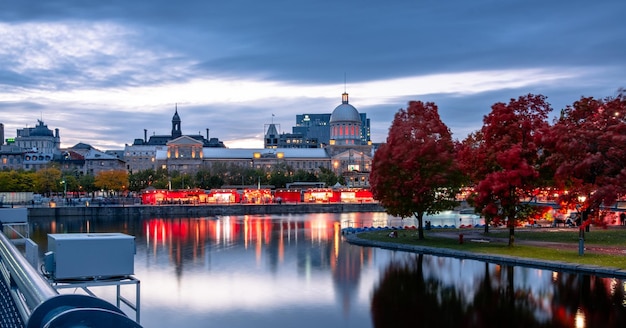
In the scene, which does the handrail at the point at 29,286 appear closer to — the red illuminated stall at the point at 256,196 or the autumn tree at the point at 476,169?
the autumn tree at the point at 476,169

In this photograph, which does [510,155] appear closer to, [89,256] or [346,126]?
[89,256]

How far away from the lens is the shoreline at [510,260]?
33.1 metres

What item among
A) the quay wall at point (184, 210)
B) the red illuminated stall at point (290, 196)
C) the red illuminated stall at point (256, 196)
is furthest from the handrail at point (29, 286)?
the red illuminated stall at point (290, 196)

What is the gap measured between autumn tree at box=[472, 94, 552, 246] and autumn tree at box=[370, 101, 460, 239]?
5.30 m

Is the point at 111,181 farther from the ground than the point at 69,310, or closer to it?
farther from the ground

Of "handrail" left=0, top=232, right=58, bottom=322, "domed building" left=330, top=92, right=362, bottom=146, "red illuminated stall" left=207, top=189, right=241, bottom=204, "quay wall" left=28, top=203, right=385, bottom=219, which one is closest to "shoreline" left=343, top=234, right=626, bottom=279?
"handrail" left=0, top=232, right=58, bottom=322

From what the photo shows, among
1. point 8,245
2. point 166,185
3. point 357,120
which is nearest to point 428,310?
point 8,245

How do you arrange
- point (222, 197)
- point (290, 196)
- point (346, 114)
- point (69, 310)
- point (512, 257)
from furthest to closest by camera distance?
1. point (346, 114)
2. point (290, 196)
3. point (222, 197)
4. point (512, 257)
5. point (69, 310)

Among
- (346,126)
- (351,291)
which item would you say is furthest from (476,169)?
(346,126)

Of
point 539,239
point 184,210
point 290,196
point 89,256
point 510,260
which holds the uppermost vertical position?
point 89,256

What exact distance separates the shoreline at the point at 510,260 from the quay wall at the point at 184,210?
1860 inches

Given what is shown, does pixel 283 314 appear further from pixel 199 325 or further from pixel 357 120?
pixel 357 120

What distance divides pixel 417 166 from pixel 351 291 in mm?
18574

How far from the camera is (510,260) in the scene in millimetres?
38156
